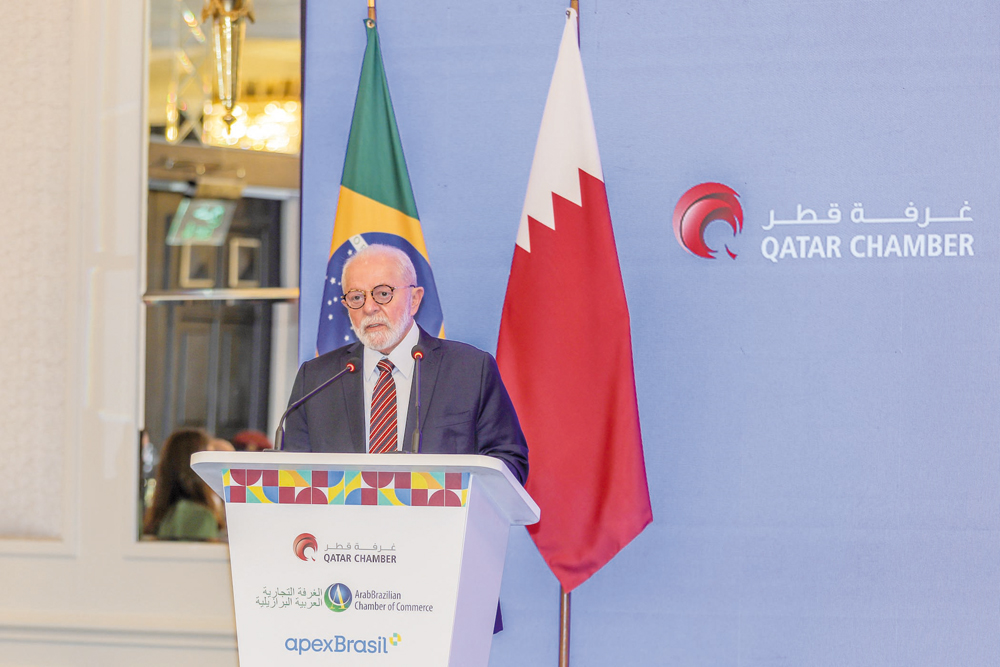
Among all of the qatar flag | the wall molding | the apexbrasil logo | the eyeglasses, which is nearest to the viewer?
the apexbrasil logo

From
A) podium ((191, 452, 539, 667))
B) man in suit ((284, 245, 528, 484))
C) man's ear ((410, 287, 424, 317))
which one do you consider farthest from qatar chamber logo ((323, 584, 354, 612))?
man's ear ((410, 287, 424, 317))

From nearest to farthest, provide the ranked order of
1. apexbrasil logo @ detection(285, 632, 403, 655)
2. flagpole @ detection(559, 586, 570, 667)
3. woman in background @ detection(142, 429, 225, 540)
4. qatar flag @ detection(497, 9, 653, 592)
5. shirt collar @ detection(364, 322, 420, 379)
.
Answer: apexbrasil logo @ detection(285, 632, 403, 655), shirt collar @ detection(364, 322, 420, 379), qatar flag @ detection(497, 9, 653, 592), flagpole @ detection(559, 586, 570, 667), woman in background @ detection(142, 429, 225, 540)

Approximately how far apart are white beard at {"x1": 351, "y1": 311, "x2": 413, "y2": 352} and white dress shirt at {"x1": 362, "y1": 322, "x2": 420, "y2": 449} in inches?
A: 2.2

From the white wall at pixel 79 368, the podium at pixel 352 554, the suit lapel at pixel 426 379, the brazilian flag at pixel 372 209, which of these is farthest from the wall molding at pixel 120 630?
the podium at pixel 352 554

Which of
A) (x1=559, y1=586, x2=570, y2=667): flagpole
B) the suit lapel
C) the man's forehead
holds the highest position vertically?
the man's forehead

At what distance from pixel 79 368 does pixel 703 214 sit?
2262 millimetres

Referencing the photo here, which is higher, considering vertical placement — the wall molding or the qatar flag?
the qatar flag

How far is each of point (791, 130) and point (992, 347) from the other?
91 cm

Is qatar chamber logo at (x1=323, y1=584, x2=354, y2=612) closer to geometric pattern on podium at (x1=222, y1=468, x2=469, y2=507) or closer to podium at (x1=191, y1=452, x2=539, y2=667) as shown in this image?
podium at (x1=191, y1=452, x2=539, y2=667)

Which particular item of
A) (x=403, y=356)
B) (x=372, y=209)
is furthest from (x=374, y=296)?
(x=372, y=209)

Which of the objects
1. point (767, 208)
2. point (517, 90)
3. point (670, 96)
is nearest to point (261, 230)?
point (517, 90)

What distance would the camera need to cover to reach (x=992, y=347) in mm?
2738

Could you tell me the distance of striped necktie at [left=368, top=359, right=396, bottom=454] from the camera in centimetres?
218

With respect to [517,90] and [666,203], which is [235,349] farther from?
[666,203]
